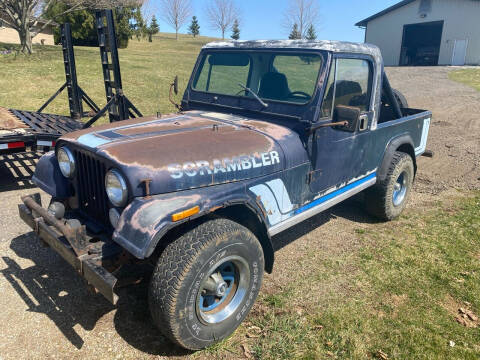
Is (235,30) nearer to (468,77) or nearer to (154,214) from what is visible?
(468,77)

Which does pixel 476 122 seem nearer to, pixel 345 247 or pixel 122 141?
pixel 345 247

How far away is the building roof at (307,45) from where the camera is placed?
3.55 meters

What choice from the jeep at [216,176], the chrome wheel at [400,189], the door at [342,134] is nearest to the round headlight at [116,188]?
the jeep at [216,176]

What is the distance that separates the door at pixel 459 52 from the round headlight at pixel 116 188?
3200cm

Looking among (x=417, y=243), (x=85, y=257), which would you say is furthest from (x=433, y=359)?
(x=85, y=257)

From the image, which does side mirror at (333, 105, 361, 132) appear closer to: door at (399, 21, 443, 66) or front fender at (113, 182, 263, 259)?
front fender at (113, 182, 263, 259)

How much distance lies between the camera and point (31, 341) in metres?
2.85

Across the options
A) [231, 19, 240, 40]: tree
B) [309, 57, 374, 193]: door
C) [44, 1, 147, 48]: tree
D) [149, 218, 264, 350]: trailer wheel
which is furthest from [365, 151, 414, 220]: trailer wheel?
[231, 19, 240, 40]: tree

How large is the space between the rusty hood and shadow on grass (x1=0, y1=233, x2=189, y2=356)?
3.88 ft

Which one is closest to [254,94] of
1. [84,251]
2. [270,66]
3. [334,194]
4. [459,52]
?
[270,66]

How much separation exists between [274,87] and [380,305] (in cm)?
222

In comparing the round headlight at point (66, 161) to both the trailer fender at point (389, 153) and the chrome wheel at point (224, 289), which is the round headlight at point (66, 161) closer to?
the chrome wheel at point (224, 289)

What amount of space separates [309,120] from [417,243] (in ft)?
7.22

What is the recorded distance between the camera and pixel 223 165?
9.32 ft
